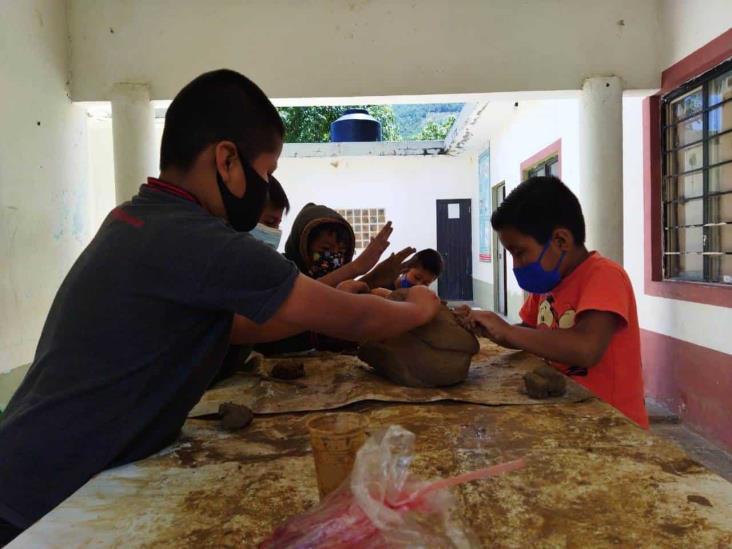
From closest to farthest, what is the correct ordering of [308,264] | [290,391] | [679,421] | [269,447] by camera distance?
1. [269,447]
2. [290,391]
3. [308,264]
4. [679,421]

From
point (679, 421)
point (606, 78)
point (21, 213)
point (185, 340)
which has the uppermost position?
point (606, 78)

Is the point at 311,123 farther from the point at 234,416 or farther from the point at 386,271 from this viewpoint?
the point at 234,416

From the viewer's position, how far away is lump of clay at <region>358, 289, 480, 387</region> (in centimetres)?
182

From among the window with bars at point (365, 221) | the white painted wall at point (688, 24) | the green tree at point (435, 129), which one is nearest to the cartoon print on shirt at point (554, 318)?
the white painted wall at point (688, 24)

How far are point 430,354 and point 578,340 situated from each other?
A: 0.46 meters

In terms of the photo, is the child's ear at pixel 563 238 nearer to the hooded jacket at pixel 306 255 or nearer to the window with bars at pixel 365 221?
the hooded jacket at pixel 306 255

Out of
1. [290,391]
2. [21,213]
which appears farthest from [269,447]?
[21,213]

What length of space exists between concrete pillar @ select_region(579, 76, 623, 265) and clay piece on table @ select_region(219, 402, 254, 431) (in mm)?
3244

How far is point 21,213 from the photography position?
3.34 m

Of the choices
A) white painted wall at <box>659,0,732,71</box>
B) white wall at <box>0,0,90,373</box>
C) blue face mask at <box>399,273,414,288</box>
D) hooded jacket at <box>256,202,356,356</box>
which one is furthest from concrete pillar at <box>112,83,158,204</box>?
white painted wall at <box>659,0,732,71</box>

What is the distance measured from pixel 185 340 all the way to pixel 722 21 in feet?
12.3

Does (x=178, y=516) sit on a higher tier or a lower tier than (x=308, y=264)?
lower

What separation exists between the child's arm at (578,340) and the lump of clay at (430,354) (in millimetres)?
188

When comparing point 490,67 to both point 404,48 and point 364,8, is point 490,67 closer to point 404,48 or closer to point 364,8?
point 404,48
